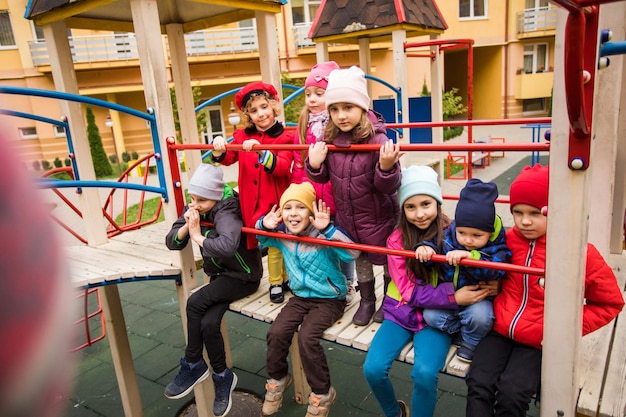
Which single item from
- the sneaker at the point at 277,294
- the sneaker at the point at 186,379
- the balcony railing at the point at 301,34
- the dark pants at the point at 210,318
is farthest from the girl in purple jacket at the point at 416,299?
the balcony railing at the point at 301,34

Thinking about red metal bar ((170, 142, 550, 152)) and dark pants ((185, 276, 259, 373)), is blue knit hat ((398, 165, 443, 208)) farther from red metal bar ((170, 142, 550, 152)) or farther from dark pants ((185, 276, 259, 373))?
dark pants ((185, 276, 259, 373))

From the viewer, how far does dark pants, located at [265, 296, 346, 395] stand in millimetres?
2262

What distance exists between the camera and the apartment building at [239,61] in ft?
57.0

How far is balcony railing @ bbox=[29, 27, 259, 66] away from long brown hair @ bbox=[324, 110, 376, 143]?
1688cm

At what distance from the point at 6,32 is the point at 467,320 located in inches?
799

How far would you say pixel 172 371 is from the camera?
421 centimetres

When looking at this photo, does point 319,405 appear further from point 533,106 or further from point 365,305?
point 533,106

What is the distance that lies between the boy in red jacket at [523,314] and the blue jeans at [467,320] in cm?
3

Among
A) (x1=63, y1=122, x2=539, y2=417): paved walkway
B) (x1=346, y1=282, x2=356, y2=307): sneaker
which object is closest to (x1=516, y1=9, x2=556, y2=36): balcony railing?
(x1=63, y1=122, x2=539, y2=417): paved walkway

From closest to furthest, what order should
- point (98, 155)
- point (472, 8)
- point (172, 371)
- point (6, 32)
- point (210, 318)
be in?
1. point (210, 318)
2. point (172, 371)
3. point (98, 155)
4. point (6, 32)
5. point (472, 8)

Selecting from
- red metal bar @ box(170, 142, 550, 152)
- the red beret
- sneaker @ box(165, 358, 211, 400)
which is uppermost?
the red beret

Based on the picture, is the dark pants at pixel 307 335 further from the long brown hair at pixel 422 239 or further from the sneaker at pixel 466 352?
the sneaker at pixel 466 352

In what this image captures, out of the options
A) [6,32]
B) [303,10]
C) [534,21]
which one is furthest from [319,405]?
[534,21]

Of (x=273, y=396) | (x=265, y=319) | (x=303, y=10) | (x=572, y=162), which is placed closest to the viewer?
(x=572, y=162)
